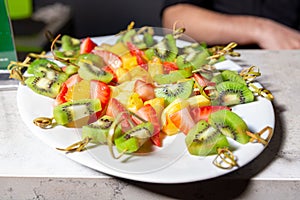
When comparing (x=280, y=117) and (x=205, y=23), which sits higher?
(x=280, y=117)

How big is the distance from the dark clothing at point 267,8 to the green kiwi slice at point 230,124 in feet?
3.23

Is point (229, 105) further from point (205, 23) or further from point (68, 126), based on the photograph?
point (205, 23)

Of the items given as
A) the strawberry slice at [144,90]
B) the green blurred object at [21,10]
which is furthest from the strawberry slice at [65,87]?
the green blurred object at [21,10]

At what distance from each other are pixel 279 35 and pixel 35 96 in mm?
930

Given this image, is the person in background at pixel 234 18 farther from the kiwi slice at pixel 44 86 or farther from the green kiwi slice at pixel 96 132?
the green kiwi slice at pixel 96 132

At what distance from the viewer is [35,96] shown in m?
0.84

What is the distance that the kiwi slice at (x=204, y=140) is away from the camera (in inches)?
26.9

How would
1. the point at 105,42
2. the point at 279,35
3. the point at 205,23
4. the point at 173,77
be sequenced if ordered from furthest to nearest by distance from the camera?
the point at 205,23 → the point at 279,35 → the point at 105,42 → the point at 173,77

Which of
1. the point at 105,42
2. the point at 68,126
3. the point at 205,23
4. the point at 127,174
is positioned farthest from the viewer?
the point at 205,23

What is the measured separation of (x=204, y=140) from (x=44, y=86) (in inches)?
13.6

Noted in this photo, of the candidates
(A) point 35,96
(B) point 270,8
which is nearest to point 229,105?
(A) point 35,96

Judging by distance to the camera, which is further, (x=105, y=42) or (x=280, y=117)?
(x=105, y=42)

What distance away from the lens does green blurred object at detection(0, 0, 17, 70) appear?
90cm

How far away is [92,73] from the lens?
2.78 feet
